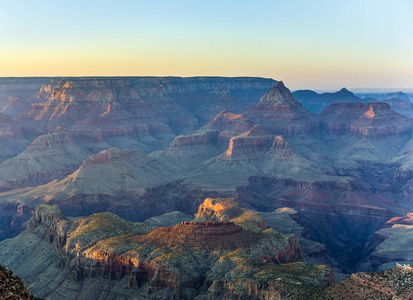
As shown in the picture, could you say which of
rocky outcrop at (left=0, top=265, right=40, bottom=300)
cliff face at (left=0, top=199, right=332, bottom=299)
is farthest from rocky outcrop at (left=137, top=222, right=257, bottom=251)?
rocky outcrop at (left=0, top=265, right=40, bottom=300)

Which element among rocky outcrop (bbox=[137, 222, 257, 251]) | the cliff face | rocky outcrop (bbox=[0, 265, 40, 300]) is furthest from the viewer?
rocky outcrop (bbox=[137, 222, 257, 251])

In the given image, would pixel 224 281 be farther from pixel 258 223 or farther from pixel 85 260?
pixel 258 223

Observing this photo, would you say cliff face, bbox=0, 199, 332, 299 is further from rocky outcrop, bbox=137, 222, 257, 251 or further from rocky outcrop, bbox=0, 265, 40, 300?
rocky outcrop, bbox=0, 265, 40, 300

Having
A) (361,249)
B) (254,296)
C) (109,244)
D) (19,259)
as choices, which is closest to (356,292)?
(254,296)

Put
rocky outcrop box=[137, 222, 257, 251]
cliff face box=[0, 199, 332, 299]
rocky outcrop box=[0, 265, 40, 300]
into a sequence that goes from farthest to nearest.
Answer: rocky outcrop box=[137, 222, 257, 251] → cliff face box=[0, 199, 332, 299] → rocky outcrop box=[0, 265, 40, 300]

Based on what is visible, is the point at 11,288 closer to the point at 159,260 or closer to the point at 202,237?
the point at 159,260

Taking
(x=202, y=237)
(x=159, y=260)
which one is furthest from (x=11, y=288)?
(x=202, y=237)

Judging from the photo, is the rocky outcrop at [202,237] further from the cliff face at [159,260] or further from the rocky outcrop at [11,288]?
the rocky outcrop at [11,288]

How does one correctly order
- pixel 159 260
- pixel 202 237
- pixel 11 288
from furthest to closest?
pixel 202 237, pixel 159 260, pixel 11 288
